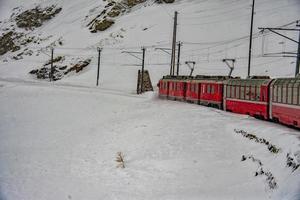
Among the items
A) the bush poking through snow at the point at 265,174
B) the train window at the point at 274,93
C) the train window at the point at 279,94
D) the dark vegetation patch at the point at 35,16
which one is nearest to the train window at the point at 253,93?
the train window at the point at 274,93

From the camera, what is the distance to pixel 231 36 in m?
79.9

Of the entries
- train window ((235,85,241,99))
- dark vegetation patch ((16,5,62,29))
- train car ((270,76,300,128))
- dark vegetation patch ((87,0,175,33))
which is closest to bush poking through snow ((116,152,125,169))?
train car ((270,76,300,128))

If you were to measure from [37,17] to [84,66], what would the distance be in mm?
48628

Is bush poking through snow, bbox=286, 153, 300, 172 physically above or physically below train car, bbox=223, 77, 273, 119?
below

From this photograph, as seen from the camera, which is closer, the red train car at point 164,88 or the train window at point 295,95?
the train window at point 295,95

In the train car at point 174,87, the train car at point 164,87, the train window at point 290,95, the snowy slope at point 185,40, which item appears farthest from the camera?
the snowy slope at point 185,40

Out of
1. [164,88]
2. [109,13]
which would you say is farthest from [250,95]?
[109,13]

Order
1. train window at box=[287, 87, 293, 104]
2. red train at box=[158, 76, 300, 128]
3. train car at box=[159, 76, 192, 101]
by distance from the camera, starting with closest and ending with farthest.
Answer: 1. train window at box=[287, 87, 293, 104]
2. red train at box=[158, 76, 300, 128]
3. train car at box=[159, 76, 192, 101]

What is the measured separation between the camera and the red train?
865 inches

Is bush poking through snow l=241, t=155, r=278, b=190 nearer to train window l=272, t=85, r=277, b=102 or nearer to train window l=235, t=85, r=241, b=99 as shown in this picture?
train window l=272, t=85, r=277, b=102

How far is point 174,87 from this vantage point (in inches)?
1766

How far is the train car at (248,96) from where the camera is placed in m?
25.9

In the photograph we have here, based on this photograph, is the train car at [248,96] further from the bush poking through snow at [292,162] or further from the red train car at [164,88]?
the red train car at [164,88]

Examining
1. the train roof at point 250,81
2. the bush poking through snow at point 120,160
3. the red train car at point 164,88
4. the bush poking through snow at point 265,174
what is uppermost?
the train roof at point 250,81
